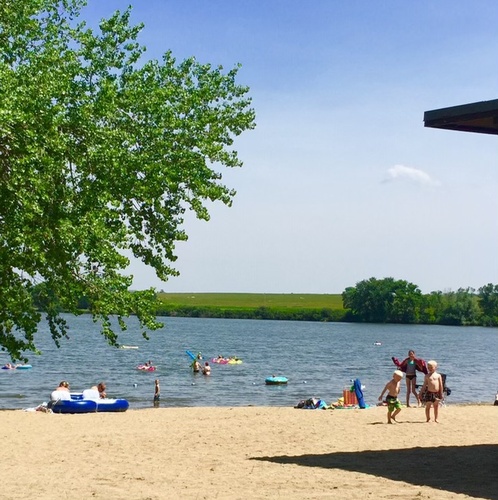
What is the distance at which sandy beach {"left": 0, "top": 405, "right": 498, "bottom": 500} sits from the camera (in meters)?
13.9

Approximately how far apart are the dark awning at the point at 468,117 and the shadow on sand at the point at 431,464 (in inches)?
219

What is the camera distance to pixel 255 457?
57.0 ft

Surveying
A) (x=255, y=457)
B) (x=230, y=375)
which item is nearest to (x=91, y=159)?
(x=255, y=457)

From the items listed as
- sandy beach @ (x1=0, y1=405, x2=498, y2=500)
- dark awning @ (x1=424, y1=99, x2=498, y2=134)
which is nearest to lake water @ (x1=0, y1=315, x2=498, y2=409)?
sandy beach @ (x1=0, y1=405, x2=498, y2=500)

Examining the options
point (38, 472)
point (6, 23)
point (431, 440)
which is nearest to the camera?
point (38, 472)

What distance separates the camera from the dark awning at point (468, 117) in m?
14.1

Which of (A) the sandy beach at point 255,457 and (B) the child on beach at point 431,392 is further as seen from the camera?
(B) the child on beach at point 431,392

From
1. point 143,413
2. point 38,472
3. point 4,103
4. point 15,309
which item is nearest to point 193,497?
point 38,472

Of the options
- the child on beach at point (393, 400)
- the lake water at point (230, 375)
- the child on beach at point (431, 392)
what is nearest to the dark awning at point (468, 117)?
the child on beach at point (431, 392)

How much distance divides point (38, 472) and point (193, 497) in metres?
3.69

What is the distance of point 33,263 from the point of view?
20.6m

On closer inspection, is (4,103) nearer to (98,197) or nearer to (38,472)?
(98,197)

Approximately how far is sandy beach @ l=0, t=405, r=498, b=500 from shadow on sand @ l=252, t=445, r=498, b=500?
0.06 ft

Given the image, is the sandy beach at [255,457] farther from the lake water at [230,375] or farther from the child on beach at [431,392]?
the lake water at [230,375]
